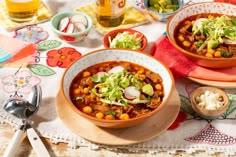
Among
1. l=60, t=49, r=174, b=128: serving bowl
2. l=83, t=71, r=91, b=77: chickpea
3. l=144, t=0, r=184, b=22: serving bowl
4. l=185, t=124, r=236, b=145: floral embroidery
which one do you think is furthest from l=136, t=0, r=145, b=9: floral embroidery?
l=185, t=124, r=236, b=145: floral embroidery

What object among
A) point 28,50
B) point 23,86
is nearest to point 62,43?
point 28,50

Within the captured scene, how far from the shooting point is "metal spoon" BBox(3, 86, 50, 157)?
1.43 meters

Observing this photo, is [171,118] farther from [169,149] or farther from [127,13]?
[127,13]

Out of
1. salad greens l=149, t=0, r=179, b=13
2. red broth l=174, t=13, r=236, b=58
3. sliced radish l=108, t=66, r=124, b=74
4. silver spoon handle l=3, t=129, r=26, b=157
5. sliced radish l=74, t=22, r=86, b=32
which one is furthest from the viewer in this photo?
salad greens l=149, t=0, r=179, b=13

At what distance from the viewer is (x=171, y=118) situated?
61.1 inches

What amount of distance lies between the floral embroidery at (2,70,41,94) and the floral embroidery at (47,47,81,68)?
0.11m

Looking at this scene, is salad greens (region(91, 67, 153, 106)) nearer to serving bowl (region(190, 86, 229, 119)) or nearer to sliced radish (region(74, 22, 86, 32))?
serving bowl (region(190, 86, 229, 119))

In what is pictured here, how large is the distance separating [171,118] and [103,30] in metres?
0.66

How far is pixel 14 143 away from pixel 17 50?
592mm

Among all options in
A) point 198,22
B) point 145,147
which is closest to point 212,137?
point 145,147

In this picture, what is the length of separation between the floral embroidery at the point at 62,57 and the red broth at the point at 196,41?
43 centimetres

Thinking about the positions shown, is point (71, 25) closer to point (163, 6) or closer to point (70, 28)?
point (70, 28)

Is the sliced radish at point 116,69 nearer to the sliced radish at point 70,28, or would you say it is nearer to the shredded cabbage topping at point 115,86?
the shredded cabbage topping at point 115,86

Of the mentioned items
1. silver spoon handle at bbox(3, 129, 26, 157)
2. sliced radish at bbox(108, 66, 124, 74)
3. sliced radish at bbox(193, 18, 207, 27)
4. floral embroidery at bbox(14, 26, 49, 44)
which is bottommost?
silver spoon handle at bbox(3, 129, 26, 157)
